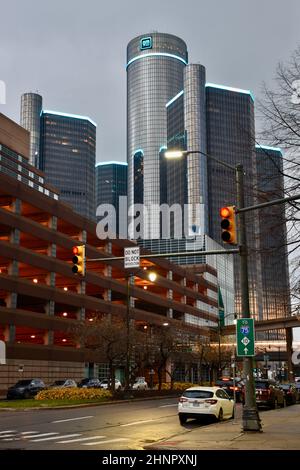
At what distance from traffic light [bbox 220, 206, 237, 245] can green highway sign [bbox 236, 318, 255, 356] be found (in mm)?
3819

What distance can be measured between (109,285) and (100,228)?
25.8 feet

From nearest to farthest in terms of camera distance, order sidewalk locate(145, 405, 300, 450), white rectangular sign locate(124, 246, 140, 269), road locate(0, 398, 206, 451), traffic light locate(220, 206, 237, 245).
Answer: sidewalk locate(145, 405, 300, 450) < road locate(0, 398, 206, 451) < traffic light locate(220, 206, 237, 245) < white rectangular sign locate(124, 246, 140, 269)

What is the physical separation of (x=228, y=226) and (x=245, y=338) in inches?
180

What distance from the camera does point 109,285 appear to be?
7975cm

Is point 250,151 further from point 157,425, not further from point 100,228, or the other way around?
point 100,228

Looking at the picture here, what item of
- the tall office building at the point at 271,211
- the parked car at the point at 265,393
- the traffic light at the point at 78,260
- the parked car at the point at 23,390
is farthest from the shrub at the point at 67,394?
the tall office building at the point at 271,211

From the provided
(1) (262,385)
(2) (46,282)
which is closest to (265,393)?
(1) (262,385)

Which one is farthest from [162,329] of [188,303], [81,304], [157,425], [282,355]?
[282,355]

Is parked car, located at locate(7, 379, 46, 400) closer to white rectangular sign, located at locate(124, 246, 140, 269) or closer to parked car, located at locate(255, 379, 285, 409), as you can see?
parked car, located at locate(255, 379, 285, 409)

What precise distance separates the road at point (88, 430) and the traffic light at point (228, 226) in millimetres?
6122

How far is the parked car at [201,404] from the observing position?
24.4 metres

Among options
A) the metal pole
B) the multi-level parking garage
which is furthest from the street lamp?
the multi-level parking garage

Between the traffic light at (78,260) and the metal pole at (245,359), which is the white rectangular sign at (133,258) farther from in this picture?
the metal pole at (245,359)

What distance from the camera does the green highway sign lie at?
62.5 feet
